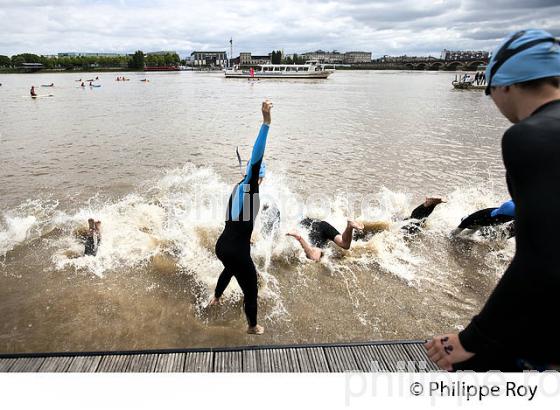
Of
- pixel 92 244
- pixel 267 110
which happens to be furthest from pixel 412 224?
pixel 92 244

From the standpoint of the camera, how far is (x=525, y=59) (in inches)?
54.3

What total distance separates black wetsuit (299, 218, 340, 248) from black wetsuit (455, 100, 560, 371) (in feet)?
17.2

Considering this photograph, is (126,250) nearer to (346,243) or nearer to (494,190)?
(346,243)

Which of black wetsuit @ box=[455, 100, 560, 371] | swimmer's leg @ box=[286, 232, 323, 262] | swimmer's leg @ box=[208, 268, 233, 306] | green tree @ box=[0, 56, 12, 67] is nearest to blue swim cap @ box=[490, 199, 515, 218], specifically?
swimmer's leg @ box=[286, 232, 323, 262]

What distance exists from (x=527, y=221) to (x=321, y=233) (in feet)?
18.3

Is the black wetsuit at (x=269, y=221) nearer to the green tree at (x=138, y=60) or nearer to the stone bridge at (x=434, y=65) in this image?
the stone bridge at (x=434, y=65)

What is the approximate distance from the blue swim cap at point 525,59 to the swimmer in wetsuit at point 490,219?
Result: 595cm

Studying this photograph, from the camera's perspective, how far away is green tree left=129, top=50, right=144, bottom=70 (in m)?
148

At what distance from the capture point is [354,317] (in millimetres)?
5086

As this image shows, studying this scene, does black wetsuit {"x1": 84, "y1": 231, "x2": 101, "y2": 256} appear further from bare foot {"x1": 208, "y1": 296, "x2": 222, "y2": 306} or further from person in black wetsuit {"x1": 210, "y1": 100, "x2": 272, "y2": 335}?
person in black wetsuit {"x1": 210, "y1": 100, "x2": 272, "y2": 335}

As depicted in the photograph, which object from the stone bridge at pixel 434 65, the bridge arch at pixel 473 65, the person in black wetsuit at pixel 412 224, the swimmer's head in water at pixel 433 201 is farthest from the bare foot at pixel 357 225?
the bridge arch at pixel 473 65

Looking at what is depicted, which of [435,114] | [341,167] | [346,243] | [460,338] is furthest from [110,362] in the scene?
[435,114]

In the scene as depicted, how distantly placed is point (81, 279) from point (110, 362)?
3232 millimetres

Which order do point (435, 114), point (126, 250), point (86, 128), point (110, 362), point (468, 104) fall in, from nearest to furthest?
point (110, 362) < point (126, 250) < point (86, 128) < point (435, 114) < point (468, 104)
